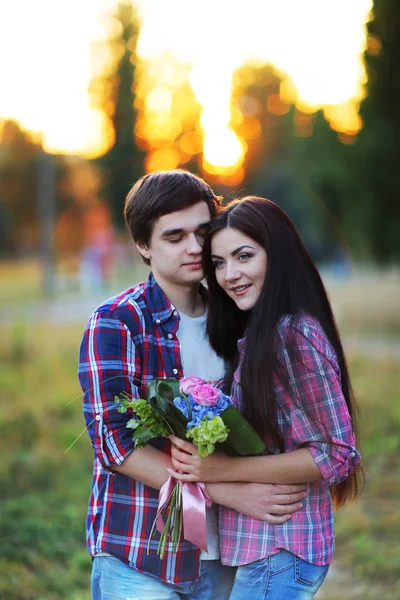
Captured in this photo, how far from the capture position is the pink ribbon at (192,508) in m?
2.30

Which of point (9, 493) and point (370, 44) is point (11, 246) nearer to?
point (370, 44)

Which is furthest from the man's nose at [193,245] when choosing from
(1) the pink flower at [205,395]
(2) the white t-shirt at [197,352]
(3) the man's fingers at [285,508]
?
(3) the man's fingers at [285,508]

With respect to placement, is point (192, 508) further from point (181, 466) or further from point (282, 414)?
point (282, 414)

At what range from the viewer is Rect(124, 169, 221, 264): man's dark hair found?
8.57 feet

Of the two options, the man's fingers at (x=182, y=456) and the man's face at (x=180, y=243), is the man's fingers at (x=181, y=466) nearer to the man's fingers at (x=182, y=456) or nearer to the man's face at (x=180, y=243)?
the man's fingers at (x=182, y=456)

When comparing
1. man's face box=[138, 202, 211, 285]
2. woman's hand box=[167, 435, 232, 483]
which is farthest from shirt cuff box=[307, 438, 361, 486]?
man's face box=[138, 202, 211, 285]

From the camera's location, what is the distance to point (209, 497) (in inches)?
93.5

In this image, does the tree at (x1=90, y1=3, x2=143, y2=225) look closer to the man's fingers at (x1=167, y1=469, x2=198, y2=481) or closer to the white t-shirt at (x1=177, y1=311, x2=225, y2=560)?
the white t-shirt at (x1=177, y1=311, x2=225, y2=560)

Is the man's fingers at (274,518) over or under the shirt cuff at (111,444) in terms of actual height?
under

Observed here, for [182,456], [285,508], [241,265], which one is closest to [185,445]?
[182,456]

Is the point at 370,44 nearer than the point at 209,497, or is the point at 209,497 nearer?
the point at 209,497

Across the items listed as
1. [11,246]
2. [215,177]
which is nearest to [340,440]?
[215,177]

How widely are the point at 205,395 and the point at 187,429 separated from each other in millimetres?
137

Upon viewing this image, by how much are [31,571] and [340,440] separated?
327 cm
